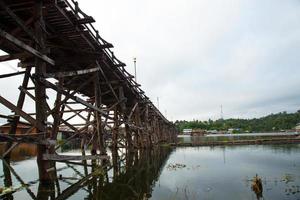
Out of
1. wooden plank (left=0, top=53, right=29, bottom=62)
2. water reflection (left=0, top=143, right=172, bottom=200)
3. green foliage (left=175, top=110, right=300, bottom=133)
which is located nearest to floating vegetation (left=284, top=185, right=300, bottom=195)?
water reflection (left=0, top=143, right=172, bottom=200)

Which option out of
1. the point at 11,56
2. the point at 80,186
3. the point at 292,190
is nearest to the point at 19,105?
the point at 11,56

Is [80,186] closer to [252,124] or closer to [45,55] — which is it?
[45,55]

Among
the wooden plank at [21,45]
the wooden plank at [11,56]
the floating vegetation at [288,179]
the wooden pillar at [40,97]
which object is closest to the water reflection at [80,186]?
the wooden pillar at [40,97]

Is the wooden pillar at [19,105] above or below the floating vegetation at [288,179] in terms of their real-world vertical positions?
above

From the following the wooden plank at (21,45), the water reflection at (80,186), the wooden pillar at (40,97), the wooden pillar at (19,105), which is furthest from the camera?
the wooden pillar at (19,105)

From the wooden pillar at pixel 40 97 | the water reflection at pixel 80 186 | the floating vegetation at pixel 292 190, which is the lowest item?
the floating vegetation at pixel 292 190

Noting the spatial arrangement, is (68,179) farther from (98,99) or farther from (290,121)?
(290,121)

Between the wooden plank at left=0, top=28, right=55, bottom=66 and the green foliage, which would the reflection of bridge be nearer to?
the wooden plank at left=0, top=28, right=55, bottom=66

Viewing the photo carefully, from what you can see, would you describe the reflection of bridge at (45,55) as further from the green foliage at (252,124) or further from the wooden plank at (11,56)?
the green foliage at (252,124)

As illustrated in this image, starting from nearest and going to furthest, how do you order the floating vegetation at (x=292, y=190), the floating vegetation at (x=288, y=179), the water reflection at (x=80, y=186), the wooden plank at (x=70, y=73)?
1. the water reflection at (x=80, y=186)
2. the floating vegetation at (x=292, y=190)
3. the wooden plank at (x=70, y=73)
4. the floating vegetation at (x=288, y=179)

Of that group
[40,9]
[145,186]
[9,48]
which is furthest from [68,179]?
[40,9]

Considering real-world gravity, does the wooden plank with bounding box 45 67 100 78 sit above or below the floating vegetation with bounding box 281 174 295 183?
above

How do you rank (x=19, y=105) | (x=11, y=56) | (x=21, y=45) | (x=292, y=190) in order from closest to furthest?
(x=21, y=45)
(x=292, y=190)
(x=11, y=56)
(x=19, y=105)

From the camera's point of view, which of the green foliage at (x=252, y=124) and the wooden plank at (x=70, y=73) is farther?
the green foliage at (x=252, y=124)
